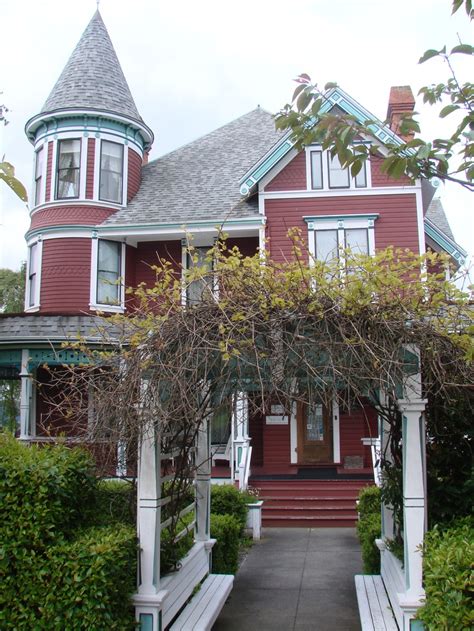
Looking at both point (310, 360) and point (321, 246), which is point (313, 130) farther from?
point (321, 246)

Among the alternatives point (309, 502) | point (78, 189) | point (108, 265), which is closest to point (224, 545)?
point (309, 502)

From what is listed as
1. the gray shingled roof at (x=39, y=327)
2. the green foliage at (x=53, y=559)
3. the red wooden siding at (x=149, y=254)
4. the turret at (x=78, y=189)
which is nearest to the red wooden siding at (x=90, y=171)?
the turret at (x=78, y=189)

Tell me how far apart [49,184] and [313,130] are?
1526 centimetres

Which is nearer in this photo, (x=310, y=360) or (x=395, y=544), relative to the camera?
(x=310, y=360)

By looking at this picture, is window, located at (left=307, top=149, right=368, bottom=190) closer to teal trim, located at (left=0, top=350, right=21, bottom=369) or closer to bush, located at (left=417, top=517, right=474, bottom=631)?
teal trim, located at (left=0, top=350, right=21, bottom=369)

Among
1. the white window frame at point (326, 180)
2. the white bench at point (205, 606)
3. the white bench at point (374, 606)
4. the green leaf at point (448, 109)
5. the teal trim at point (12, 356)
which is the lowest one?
the white bench at point (205, 606)

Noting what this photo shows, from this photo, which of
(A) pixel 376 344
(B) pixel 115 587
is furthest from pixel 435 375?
(B) pixel 115 587

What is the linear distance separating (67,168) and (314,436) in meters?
10.0

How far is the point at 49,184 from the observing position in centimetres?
1806

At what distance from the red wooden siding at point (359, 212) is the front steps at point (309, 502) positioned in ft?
18.0

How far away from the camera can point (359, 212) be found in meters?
16.3

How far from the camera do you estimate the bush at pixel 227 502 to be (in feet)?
34.2

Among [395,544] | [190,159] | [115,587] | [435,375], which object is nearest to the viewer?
[115,587]

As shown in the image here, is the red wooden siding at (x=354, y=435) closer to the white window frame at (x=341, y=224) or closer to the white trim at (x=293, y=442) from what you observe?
the white trim at (x=293, y=442)
